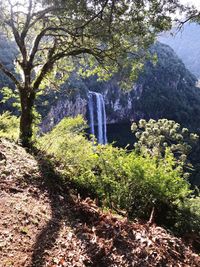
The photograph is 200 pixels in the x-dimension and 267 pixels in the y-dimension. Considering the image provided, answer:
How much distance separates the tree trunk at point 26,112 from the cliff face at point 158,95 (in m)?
67.0

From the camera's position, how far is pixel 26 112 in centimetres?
915

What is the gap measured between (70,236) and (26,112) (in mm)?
5601

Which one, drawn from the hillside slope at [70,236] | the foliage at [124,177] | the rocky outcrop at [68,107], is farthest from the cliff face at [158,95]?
the hillside slope at [70,236]

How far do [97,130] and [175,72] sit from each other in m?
46.0

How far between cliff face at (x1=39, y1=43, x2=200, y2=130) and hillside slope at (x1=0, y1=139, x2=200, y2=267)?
71224 mm

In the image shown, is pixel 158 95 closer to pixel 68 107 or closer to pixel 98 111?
pixel 68 107

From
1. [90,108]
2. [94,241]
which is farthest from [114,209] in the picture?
[90,108]

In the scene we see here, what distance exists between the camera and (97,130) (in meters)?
62.8

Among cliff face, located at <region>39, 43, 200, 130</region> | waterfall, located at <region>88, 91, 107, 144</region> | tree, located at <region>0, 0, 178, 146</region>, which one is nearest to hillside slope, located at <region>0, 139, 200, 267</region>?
tree, located at <region>0, 0, 178, 146</region>

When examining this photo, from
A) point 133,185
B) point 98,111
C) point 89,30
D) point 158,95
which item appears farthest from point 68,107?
point 133,185

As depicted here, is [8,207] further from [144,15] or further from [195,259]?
[144,15]

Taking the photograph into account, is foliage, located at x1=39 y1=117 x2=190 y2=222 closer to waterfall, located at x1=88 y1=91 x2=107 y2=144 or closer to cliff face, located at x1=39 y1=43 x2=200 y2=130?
waterfall, located at x1=88 y1=91 x2=107 y2=144

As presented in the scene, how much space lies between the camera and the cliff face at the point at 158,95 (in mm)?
81875

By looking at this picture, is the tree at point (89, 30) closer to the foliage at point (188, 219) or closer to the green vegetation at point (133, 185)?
the green vegetation at point (133, 185)
